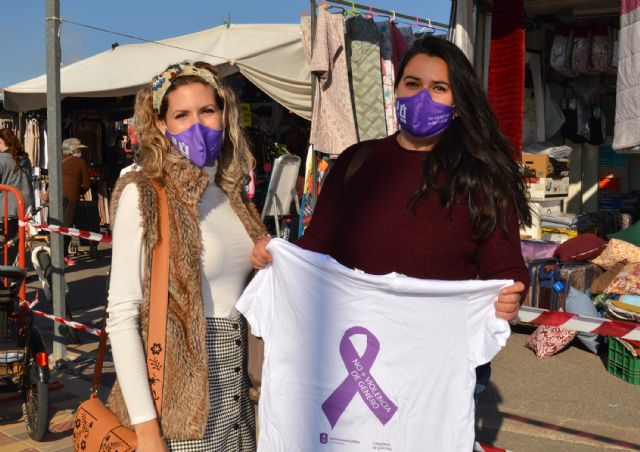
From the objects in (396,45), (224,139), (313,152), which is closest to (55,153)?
(313,152)

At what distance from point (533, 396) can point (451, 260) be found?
3.76 m

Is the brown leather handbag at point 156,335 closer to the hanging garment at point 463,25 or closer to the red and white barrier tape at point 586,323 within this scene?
the red and white barrier tape at point 586,323

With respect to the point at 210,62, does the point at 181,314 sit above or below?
below

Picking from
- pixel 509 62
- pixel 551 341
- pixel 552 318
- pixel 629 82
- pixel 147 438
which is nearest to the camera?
pixel 147 438

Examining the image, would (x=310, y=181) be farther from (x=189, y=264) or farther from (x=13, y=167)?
(x=189, y=264)

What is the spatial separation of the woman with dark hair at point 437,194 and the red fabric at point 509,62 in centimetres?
439

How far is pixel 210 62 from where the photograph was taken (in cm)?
936

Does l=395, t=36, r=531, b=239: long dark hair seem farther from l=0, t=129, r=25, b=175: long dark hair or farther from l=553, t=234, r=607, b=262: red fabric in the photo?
l=0, t=129, r=25, b=175: long dark hair

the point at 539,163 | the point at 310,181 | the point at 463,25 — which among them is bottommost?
the point at 310,181

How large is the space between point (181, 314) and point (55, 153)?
4314mm

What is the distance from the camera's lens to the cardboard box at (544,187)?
7.87 metres

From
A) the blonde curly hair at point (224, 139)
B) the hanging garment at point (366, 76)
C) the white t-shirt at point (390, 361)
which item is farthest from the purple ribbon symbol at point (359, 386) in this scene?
the hanging garment at point (366, 76)

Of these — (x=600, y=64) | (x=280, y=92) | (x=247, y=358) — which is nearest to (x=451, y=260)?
(x=247, y=358)

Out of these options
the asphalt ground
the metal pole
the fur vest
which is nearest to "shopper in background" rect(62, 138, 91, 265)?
the asphalt ground
